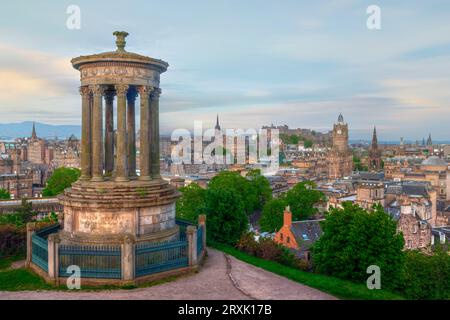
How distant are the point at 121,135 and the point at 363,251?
1484cm

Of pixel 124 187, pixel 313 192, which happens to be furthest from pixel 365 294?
pixel 313 192

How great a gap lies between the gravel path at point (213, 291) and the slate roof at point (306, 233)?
28208 mm

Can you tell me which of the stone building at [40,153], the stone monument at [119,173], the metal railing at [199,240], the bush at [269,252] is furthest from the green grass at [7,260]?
the stone building at [40,153]

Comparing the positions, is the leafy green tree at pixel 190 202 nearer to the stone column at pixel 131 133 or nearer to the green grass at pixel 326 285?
the green grass at pixel 326 285

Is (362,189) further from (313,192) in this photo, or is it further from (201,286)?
(201,286)

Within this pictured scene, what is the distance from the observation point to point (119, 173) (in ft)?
65.6

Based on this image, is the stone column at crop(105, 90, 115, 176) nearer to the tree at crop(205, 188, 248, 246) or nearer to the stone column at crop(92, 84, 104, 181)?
the stone column at crop(92, 84, 104, 181)

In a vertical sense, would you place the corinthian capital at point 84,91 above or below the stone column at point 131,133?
above

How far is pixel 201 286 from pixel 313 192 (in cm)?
5006

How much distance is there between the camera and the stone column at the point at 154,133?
21641 millimetres

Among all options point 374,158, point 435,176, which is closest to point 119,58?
point 435,176

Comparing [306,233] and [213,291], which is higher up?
[213,291]

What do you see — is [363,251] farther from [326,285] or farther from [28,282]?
[28,282]
